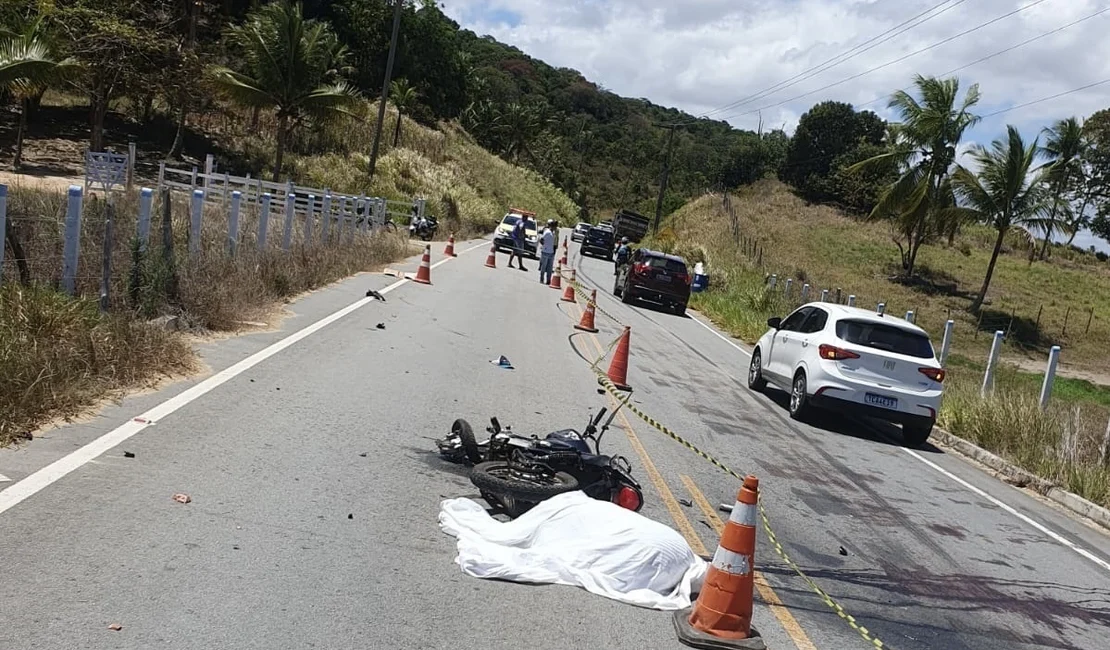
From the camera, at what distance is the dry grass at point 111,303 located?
7160mm

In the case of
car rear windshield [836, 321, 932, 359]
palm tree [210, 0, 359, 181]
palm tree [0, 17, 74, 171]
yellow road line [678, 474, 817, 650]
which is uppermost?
palm tree [210, 0, 359, 181]

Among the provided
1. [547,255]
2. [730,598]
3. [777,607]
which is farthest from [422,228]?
[730,598]

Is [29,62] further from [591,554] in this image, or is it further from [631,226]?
[631,226]

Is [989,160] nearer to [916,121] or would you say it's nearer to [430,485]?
[916,121]

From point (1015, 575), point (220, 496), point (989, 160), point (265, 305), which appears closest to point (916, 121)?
point (989, 160)

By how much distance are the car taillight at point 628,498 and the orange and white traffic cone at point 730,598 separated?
5.24 ft

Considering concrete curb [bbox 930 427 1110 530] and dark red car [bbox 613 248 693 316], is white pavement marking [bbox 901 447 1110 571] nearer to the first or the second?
concrete curb [bbox 930 427 1110 530]

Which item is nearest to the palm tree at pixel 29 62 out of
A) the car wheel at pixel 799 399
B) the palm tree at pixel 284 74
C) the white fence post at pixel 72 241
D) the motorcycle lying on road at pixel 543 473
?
the palm tree at pixel 284 74

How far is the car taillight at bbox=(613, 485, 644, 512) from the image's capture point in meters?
6.43

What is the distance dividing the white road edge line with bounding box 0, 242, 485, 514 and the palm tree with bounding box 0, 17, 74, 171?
2445cm

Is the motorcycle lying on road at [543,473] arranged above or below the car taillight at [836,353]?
below

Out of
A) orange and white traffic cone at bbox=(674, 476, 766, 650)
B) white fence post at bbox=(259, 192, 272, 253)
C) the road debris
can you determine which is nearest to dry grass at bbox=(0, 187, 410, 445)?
white fence post at bbox=(259, 192, 272, 253)

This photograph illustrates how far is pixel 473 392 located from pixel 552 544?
4.95m

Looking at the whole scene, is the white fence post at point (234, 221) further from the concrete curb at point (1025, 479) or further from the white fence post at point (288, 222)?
the concrete curb at point (1025, 479)
